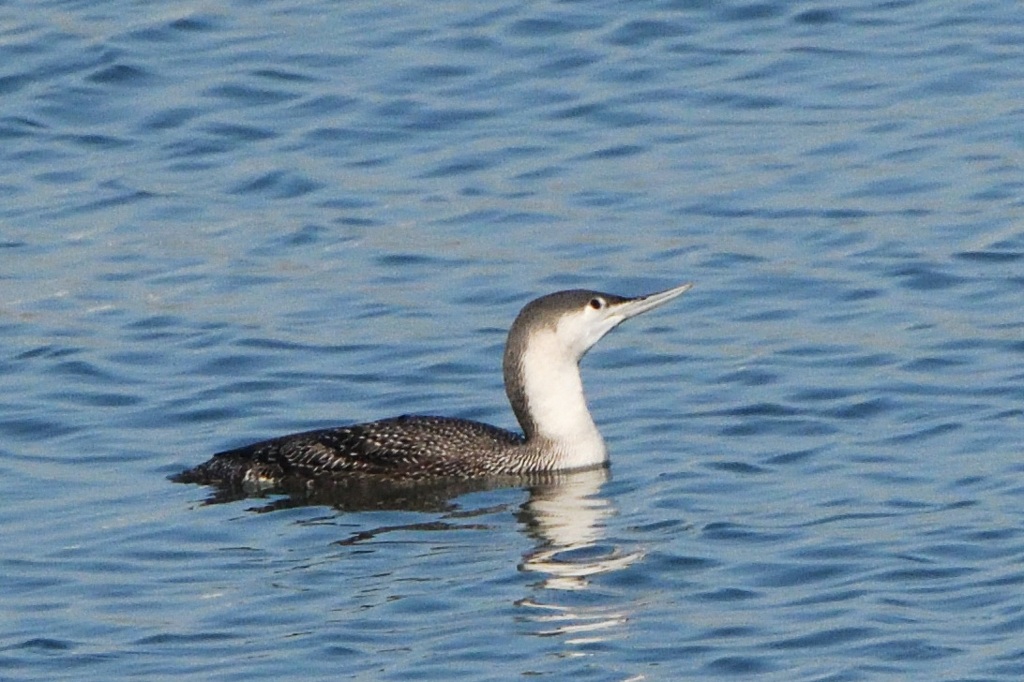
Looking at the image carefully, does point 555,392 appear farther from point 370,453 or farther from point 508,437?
point 370,453

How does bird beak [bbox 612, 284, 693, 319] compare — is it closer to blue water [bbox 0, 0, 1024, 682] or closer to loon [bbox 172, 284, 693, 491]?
loon [bbox 172, 284, 693, 491]

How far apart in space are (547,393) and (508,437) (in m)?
0.28

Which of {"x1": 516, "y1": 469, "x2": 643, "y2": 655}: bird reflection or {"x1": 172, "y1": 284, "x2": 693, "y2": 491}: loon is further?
{"x1": 172, "y1": 284, "x2": 693, "y2": 491}: loon

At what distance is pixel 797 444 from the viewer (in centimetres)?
1054

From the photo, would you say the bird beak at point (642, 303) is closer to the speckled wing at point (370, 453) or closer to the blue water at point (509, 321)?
the blue water at point (509, 321)

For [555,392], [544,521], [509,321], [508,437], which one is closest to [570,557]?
[544,521]

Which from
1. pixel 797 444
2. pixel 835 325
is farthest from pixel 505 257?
pixel 797 444

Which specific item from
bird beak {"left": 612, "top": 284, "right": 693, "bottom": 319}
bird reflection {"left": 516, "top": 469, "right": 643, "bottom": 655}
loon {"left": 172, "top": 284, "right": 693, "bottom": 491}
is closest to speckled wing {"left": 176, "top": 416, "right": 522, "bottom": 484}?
loon {"left": 172, "top": 284, "right": 693, "bottom": 491}

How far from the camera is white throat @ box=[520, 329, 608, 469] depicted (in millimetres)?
10906

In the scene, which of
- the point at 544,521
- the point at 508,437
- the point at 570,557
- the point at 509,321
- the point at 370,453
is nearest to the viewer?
the point at 570,557

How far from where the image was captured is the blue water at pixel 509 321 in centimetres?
854

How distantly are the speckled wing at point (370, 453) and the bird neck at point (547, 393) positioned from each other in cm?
21

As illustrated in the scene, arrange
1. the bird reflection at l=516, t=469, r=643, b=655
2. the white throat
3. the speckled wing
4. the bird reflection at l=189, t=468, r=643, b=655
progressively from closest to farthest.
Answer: the bird reflection at l=516, t=469, r=643, b=655 → the bird reflection at l=189, t=468, r=643, b=655 → the speckled wing → the white throat

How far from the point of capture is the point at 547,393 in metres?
A: 11.1
